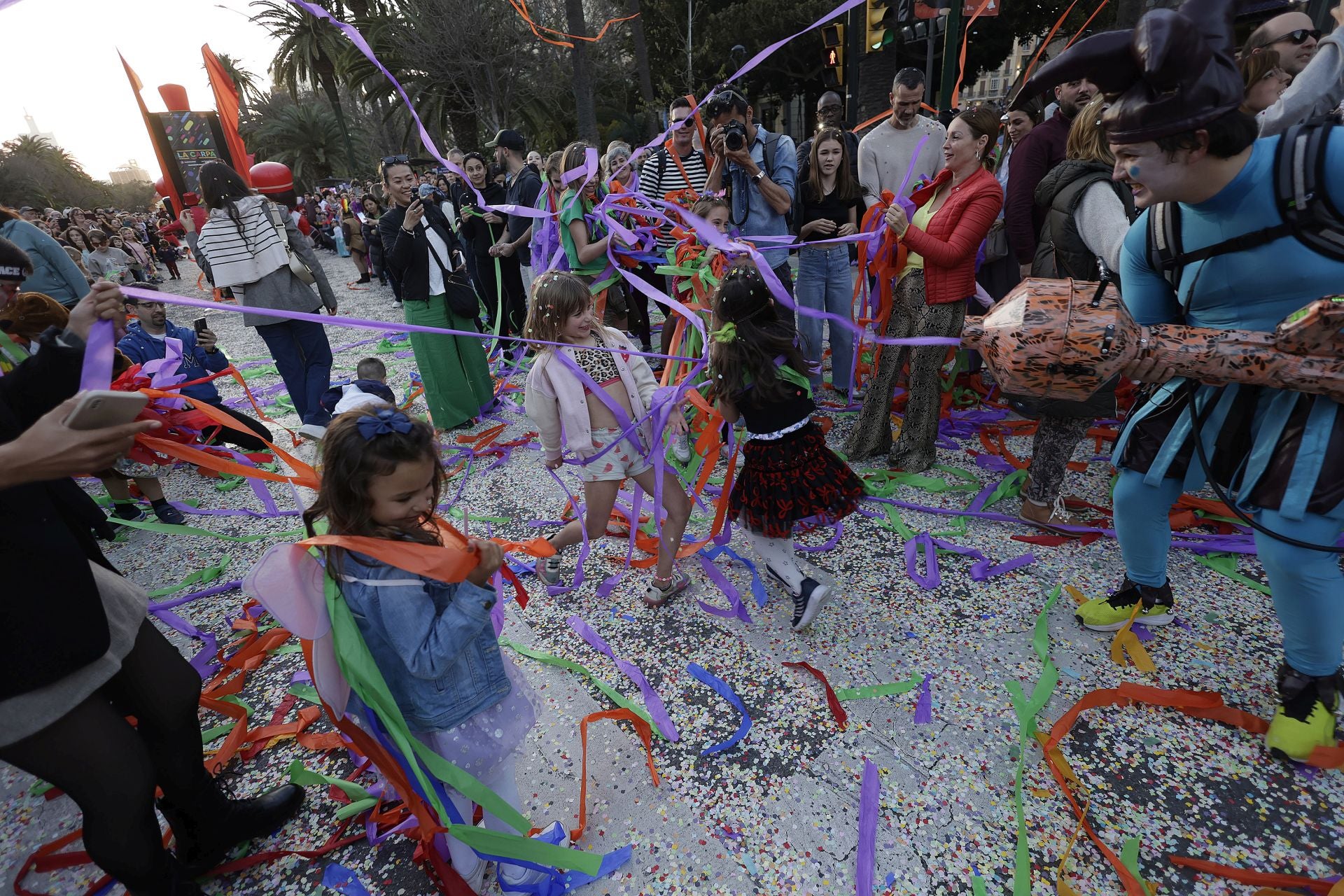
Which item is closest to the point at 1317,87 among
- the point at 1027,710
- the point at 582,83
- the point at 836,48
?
the point at 1027,710

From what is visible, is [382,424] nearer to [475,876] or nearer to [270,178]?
[475,876]

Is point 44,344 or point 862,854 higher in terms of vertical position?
point 44,344

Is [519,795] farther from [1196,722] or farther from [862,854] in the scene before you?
[1196,722]

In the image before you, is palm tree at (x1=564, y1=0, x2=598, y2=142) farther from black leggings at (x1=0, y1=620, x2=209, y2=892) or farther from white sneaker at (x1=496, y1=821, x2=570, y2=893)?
white sneaker at (x1=496, y1=821, x2=570, y2=893)

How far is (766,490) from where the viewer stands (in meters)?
2.51

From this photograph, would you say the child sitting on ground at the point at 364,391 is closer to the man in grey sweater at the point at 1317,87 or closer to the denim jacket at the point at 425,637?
the denim jacket at the point at 425,637

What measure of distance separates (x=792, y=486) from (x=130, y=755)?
84.9 inches

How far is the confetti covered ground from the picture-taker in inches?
68.1

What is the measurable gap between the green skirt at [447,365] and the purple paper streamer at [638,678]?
2778 millimetres

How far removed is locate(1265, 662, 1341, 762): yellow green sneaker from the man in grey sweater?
2.22 m

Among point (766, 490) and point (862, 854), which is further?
point (766, 490)

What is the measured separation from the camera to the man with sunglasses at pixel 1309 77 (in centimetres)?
264

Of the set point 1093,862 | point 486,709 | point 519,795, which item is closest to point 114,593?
point 486,709

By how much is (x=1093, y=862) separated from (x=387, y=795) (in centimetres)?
212
